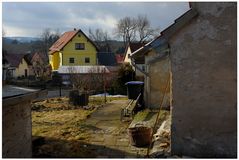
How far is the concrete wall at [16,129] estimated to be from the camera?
6660 mm

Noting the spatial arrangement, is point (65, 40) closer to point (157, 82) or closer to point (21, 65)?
point (21, 65)

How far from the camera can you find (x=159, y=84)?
1537cm

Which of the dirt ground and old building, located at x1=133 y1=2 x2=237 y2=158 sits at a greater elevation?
old building, located at x1=133 y1=2 x2=237 y2=158

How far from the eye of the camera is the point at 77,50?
48531mm

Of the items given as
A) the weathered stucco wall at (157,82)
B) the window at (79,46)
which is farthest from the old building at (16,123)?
the window at (79,46)

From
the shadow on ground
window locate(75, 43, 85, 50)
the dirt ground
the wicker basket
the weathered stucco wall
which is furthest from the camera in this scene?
window locate(75, 43, 85, 50)

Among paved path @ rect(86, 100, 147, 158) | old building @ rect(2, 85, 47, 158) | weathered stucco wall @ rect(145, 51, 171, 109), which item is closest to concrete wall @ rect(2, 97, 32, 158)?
old building @ rect(2, 85, 47, 158)

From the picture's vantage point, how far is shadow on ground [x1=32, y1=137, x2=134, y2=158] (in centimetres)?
860

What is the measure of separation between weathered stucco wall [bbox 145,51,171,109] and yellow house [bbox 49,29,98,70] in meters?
33.4

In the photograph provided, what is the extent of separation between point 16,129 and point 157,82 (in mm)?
9164

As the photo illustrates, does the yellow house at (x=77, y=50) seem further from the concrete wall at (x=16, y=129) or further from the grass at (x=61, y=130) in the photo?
the concrete wall at (x=16, y=129)

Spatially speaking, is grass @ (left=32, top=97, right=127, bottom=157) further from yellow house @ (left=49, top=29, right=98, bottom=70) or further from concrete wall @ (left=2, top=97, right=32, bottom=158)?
yellow house @ (left=49, top=29, right=98, bottom=70)

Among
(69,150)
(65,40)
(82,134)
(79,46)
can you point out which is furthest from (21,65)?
(69,150)

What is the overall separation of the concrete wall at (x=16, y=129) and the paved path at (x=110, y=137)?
1.92 metres
